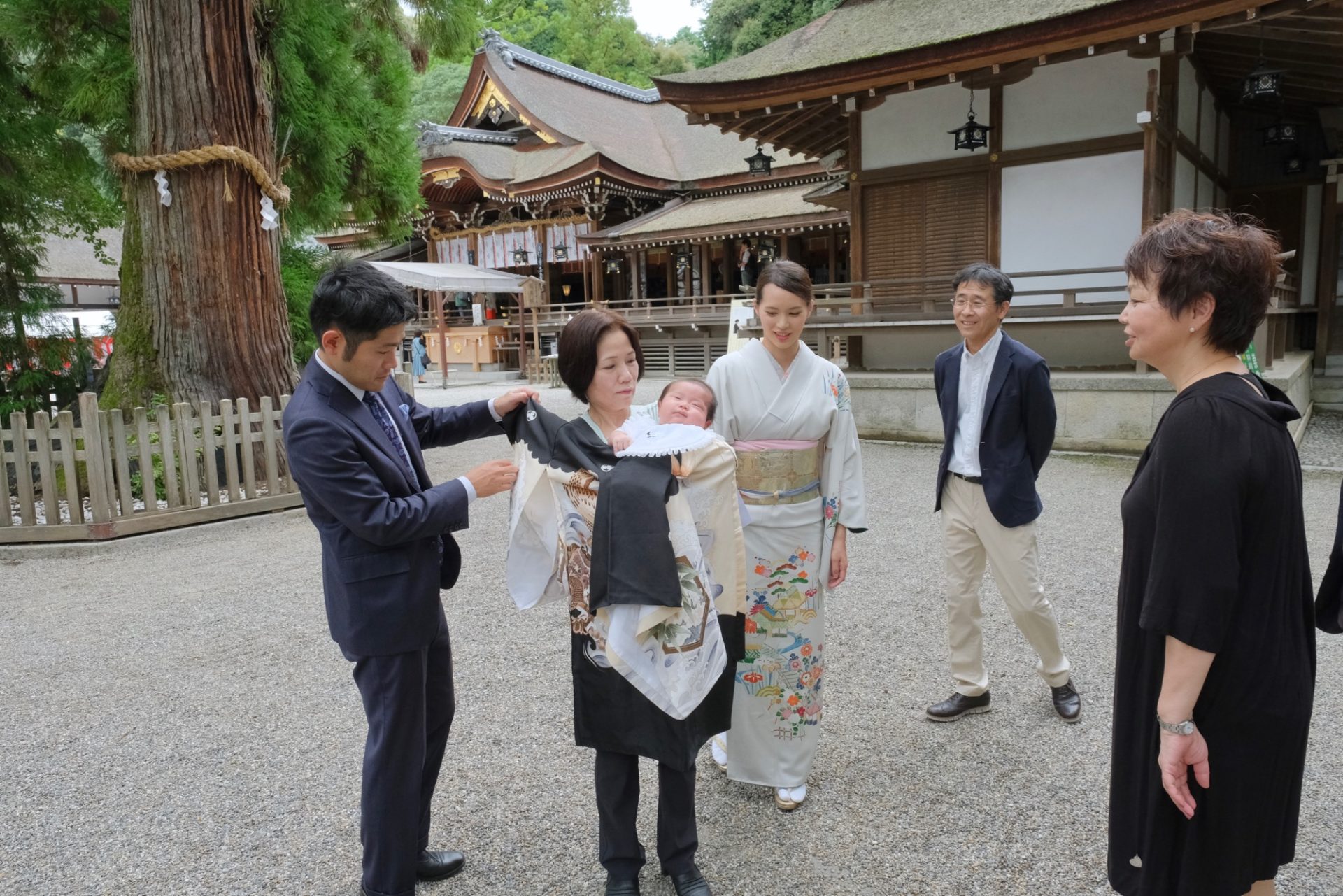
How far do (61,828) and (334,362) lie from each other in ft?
5.80

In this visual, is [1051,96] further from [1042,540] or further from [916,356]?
[1042,540]

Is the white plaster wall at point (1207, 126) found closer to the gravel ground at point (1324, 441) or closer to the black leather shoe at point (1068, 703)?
the gravel ground at point (1324, 441)

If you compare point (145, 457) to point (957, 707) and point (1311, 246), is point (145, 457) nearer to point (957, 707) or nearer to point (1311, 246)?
point (957, 707)

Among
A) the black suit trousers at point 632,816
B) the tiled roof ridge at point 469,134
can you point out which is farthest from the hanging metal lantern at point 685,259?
the black suit trousers at point 632,816

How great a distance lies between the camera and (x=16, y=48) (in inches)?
308

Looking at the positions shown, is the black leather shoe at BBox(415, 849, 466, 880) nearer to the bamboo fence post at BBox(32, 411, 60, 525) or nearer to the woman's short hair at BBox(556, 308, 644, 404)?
the woman's short hair at BBox(556, 308, 644, 404)

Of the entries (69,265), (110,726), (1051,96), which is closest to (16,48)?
(110,726)

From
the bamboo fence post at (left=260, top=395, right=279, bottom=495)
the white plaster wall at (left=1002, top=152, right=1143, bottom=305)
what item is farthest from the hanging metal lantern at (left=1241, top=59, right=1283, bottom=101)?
the bamboo fence post at (left=260, top=395, right=279, bottom=495)

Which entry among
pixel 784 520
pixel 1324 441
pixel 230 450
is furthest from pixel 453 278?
pixel 784 520

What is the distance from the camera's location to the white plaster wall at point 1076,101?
8375mm

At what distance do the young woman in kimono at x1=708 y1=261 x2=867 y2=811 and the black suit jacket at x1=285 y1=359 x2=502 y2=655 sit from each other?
953 mm

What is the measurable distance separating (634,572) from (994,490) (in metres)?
1.64

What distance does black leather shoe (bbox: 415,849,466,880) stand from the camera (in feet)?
7.09

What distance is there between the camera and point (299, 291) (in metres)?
9.12
